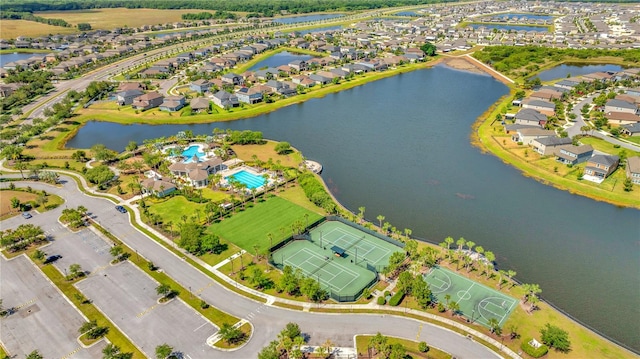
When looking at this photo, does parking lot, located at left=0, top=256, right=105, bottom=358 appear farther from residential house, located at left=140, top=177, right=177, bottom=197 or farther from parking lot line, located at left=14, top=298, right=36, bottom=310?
residential house, located at left=140, top=177, right=177, bottom=197

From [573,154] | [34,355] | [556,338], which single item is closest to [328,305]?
[556,338]

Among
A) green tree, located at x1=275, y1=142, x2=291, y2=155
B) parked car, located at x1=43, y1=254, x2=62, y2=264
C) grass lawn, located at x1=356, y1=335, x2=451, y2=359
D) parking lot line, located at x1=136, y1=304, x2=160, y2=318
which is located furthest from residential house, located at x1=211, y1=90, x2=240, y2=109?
grass lawn, located at x1=356, y1=335, x2=451, y2=359

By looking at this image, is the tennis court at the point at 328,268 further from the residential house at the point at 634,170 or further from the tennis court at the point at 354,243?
the residential house at the point at 634,170

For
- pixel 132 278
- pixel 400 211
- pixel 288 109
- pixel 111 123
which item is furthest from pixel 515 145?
pixel 111 123

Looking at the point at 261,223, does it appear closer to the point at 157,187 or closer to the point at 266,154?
the point at 157,187

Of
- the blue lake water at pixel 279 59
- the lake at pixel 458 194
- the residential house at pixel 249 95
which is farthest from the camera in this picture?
the blue lake water at pixel 279 59

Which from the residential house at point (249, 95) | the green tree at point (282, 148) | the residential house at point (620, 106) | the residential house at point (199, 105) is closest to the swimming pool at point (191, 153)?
the green tree at point (282, 148)
